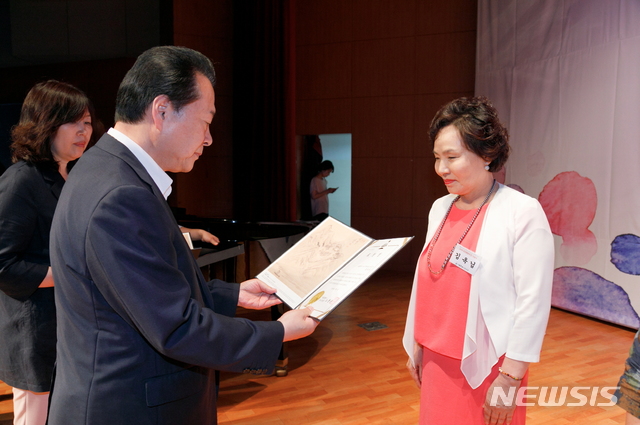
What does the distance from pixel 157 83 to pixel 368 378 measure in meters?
2.98

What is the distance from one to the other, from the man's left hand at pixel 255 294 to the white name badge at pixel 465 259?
620 mm

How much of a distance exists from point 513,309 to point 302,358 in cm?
264

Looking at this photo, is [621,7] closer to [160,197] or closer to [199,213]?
[160,197]

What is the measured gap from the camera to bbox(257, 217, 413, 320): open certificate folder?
127 cm

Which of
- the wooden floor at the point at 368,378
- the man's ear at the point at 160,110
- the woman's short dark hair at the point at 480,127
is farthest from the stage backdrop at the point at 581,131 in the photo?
the man's ear at the point at 160,110

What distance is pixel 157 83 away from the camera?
3.43 feet

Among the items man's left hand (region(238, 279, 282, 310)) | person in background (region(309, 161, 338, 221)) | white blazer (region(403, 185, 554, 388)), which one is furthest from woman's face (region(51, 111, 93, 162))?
person in background (region(309, 161, 338, 221))

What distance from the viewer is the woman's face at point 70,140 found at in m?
1.88

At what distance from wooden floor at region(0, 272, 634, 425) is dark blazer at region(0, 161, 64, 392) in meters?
1.39

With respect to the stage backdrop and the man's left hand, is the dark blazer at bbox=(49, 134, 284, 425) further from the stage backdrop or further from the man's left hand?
the stage backdrop

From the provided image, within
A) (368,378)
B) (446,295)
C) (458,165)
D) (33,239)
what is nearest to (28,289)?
(33,239)

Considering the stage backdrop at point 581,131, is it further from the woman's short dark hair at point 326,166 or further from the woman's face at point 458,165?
the woman's face at point 458,165

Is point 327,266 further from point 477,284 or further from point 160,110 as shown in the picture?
point 160,110

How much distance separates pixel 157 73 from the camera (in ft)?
3.43
